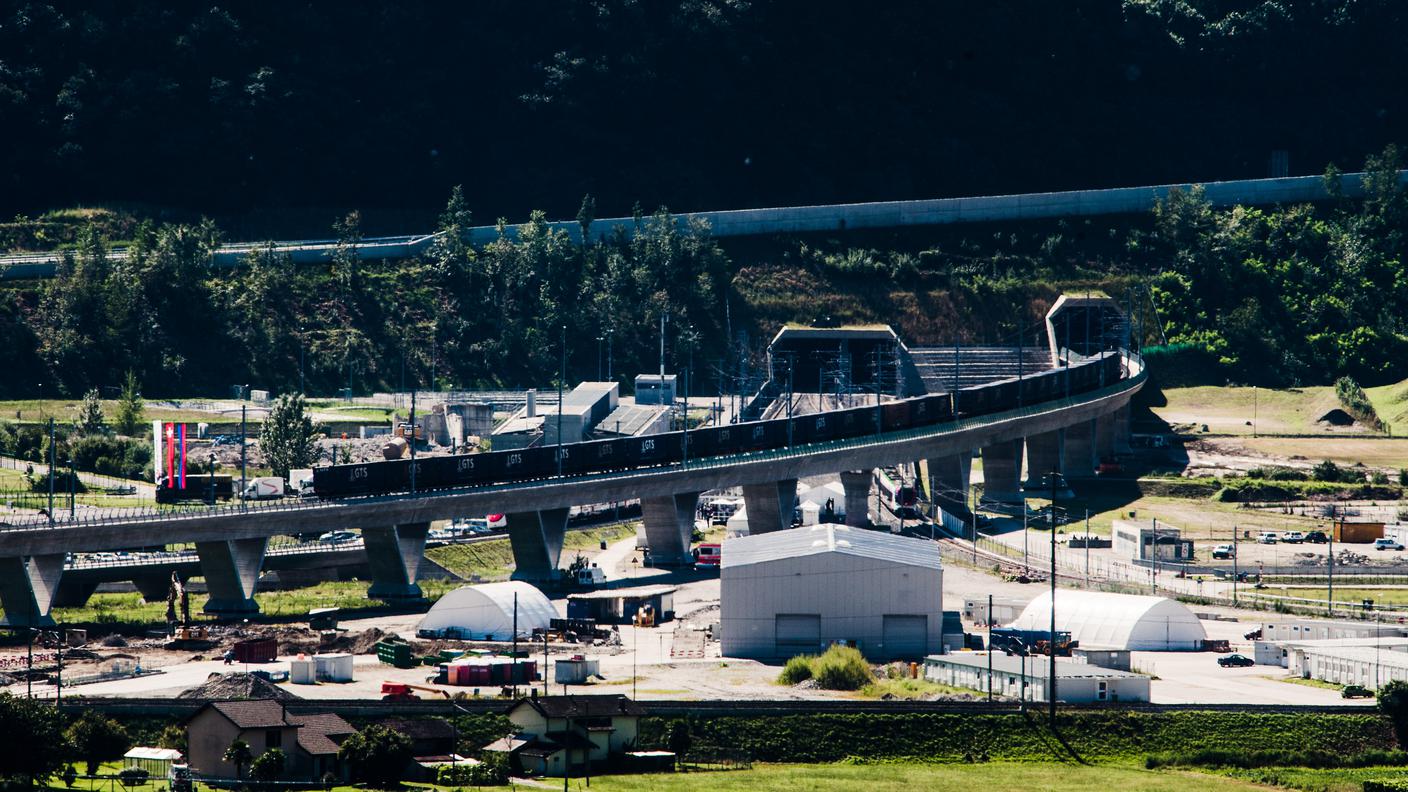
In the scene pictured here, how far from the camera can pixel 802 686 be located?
9144 cm

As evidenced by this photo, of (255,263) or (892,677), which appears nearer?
(892,677)

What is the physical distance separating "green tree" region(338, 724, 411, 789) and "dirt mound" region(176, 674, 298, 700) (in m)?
7.43

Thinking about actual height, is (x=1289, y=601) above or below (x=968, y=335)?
below

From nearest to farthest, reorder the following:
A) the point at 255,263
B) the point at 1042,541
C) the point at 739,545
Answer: the point at 739,545
the point at 1042,541
the point at 255,263

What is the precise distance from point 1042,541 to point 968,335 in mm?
59548

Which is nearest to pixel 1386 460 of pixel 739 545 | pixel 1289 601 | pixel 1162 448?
pixel 1162 448

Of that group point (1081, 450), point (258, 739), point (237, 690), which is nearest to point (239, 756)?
point (258, 739)

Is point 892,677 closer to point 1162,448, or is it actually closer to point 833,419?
point 833,419

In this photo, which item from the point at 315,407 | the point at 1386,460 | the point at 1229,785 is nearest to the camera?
the point at 1229,785

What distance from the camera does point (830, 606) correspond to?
3903 inches

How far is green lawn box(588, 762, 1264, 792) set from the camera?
7675 centimetres

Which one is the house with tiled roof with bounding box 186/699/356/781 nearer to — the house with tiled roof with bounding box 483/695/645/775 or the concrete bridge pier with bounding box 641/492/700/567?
the house with tiled roof with bounding box 483/695/645/775

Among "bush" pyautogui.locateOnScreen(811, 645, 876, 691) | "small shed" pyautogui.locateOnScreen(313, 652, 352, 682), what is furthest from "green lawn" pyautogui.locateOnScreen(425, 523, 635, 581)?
"bush" pyautogui.locateOnScreen(811, 645, 876, 691)

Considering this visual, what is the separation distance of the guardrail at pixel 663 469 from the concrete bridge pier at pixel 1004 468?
2.06m
